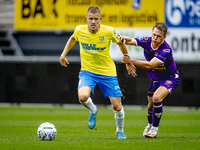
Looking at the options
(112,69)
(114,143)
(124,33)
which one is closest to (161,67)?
Answer: (112,69)

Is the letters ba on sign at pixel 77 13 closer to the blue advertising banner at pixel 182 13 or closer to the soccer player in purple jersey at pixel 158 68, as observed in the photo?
the blue advertising banner at pixel 182 13

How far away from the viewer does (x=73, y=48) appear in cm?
1554

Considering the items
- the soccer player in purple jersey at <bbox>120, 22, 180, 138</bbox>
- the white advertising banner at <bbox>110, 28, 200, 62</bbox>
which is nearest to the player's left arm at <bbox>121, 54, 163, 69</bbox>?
the soccer player in purple jersey at <bbox>120, 22, 180, 138</bbox>

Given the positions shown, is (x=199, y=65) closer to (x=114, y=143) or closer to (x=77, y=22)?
(x=77, y=22)

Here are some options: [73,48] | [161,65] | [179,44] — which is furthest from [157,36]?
[73,48]

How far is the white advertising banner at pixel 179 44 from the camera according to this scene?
15.1 meters

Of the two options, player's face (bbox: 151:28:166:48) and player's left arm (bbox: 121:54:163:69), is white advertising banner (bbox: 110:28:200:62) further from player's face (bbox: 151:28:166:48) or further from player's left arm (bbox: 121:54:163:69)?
player's left arm (bbox: 121:54:163:69)

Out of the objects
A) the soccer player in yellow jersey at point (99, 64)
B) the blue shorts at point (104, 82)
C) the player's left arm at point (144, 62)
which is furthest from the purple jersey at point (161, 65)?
the blue shorts at point (104, 82)

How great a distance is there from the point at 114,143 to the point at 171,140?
43.8 inches

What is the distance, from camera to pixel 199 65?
552 inches

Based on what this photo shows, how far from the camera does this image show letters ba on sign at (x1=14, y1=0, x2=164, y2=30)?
1541cm

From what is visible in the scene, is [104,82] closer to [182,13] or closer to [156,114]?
[156,114]

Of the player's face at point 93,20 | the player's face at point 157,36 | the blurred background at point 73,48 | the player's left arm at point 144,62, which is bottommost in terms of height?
the blurred background at point 73,48

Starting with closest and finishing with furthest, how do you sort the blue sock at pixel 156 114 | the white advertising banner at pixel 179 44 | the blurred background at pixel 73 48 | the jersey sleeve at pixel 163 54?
the jersey sleeve at pixel 163 54 → the blue sock at pixel 156 114 → the blurred background at pixel 73 48 → the white advertising banner at pixel 179 44
